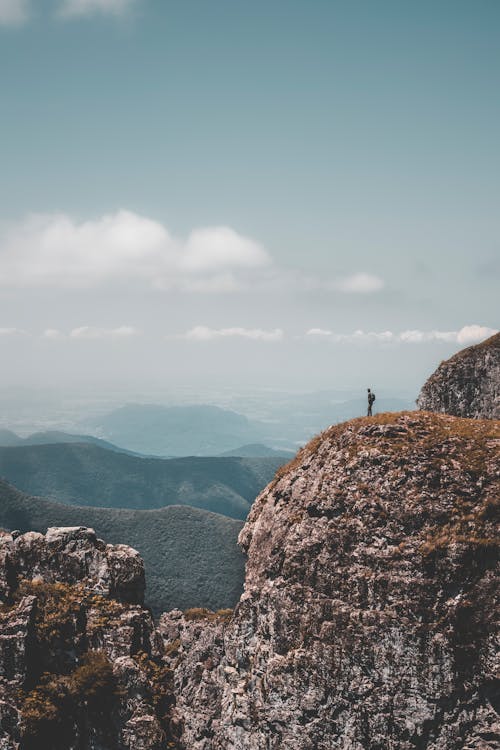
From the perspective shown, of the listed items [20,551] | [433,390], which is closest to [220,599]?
[433,390]

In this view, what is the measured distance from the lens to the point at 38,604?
27422 mm

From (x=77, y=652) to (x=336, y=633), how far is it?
15.6 metres

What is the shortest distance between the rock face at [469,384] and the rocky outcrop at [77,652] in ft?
116

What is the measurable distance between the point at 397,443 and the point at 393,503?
2.62 meters

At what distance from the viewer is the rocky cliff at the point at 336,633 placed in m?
17.6

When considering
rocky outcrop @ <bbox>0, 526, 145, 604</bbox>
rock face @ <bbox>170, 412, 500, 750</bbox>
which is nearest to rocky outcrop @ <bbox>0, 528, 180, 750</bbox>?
rocky outcrop @ <bbox>0, 526, 145, 604</bbox>

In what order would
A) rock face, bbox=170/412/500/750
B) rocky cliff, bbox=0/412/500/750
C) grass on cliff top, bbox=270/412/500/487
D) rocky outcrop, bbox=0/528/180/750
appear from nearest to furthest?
rock face, bbox=170/412/500/750, rocky cliff, bbox=0/412/500/750, grass on cliff top, bbox=270/412/500/487, rocky outcrop, bbox=0/528/180/750

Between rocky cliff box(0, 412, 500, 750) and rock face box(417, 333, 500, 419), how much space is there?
97.4 feet

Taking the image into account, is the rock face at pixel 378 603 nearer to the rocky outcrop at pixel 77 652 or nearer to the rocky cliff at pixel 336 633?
the rocky cliff at pixel 336 633

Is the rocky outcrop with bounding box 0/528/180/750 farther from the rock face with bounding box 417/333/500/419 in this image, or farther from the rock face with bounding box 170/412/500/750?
the rock face with bounding box 417/333/500/419

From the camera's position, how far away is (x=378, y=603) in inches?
731

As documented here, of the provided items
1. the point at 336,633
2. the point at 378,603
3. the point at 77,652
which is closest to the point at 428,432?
the point at 378,603

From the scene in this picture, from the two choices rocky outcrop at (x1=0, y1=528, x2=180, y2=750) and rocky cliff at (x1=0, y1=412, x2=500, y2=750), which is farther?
rocky outcrop at (x1=0, y1=528, x2=180, y2=750)

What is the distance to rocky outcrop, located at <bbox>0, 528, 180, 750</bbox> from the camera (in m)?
24.5
